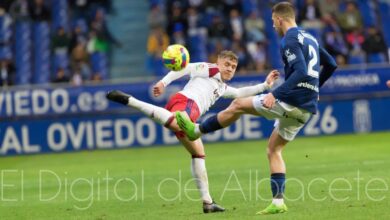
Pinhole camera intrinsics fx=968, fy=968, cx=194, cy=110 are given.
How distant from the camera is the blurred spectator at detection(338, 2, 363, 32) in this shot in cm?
2612

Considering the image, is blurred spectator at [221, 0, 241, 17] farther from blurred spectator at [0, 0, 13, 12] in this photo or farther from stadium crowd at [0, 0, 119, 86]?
blurred spectator at [0, 0, 13, 12]

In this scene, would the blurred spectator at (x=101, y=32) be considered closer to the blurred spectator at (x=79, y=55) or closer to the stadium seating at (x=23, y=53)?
the blurred spectator at (x=79, y=55)

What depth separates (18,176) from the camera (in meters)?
16.5

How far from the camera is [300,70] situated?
32.0ft

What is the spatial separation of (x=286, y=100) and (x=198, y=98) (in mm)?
1395

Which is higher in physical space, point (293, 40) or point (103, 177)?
point (293, 40)

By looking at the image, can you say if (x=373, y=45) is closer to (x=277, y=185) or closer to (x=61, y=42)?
(x=61, y=42)

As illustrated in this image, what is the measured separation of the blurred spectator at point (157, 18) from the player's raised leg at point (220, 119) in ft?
54.3

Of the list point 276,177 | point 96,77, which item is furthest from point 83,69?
point 276,177

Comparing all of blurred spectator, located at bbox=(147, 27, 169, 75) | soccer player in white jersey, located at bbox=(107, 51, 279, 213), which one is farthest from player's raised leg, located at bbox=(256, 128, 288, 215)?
blurred spectator, located at bbox=(147, 27, 169, 75)

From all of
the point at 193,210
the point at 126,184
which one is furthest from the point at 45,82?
the point at 193,210

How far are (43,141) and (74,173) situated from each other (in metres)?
4.96

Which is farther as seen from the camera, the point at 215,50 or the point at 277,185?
the point at 215,50

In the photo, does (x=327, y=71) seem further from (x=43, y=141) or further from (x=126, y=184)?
(x=43, y=141)
